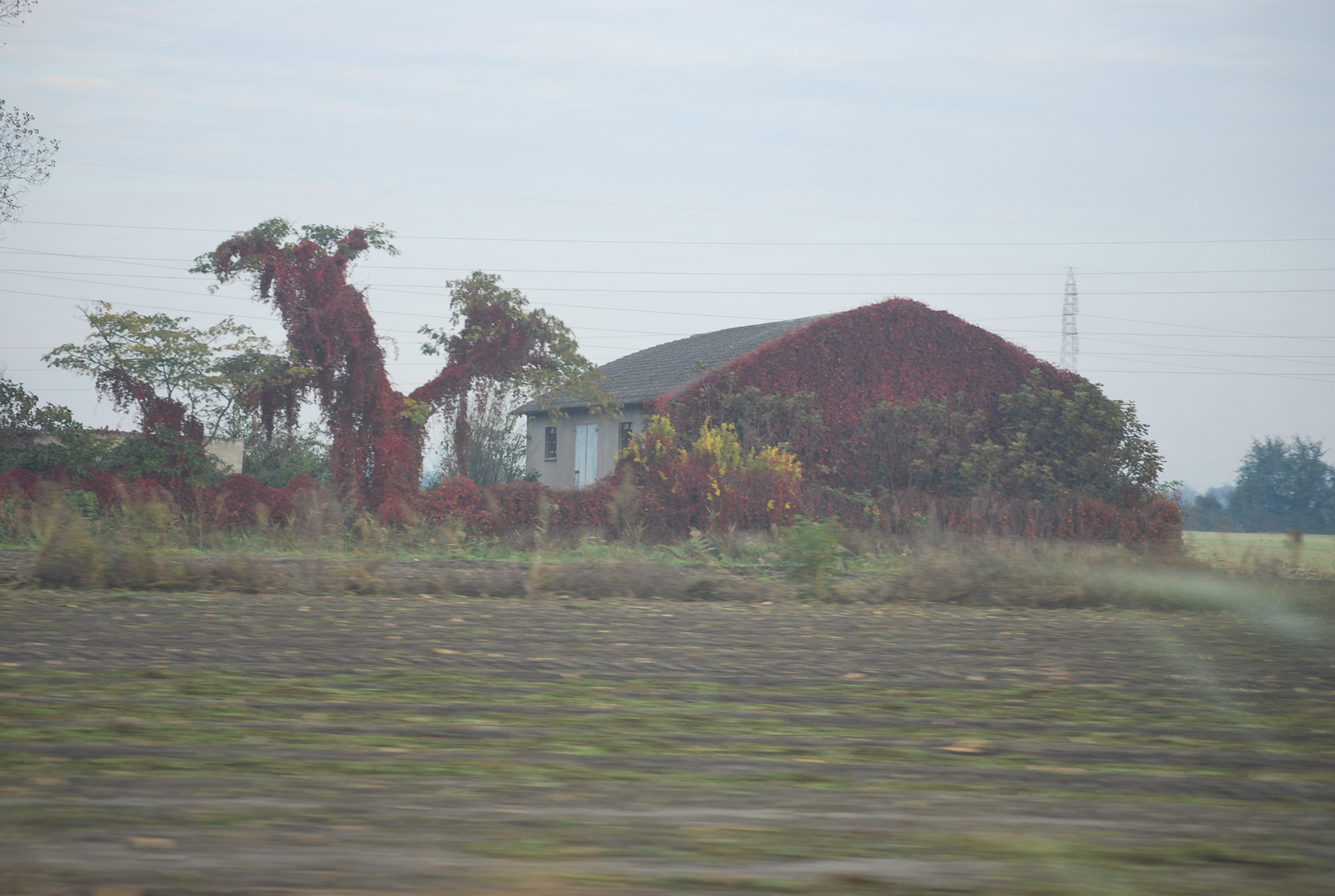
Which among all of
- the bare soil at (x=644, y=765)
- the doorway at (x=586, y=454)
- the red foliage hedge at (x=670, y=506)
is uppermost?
the doorway at (x=586, y=454)

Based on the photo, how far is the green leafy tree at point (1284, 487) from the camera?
50844mm

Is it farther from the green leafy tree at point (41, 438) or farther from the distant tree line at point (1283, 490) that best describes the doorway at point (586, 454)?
the distant tree line at point (1283, 490)

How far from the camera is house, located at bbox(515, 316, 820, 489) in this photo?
2923 centimetres

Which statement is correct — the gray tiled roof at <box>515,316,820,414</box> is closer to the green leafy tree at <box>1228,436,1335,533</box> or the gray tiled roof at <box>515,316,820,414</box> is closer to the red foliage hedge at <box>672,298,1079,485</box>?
the red foliage hedge at <box>672,298,1079,485</box>

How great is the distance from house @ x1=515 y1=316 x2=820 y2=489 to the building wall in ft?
0.07

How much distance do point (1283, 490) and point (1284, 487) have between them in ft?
0.68

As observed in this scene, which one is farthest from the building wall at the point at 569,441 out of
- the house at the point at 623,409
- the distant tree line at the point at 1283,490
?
the distant tree line at the point at 1283,490

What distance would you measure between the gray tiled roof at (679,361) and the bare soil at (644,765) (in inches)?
735

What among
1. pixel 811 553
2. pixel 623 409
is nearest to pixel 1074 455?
pixel 623 409

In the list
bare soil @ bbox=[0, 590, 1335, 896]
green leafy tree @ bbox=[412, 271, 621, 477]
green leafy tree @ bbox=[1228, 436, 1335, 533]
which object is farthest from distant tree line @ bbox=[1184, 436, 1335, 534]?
bare soil @ bbox=[0, 590, 1335, 896]

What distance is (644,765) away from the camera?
4.19 meters

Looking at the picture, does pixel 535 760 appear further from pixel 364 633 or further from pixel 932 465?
pixel 932 465

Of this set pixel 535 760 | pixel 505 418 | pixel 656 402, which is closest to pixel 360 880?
pixel 535 760

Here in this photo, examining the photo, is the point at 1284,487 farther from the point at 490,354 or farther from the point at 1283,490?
the point at 490,354
